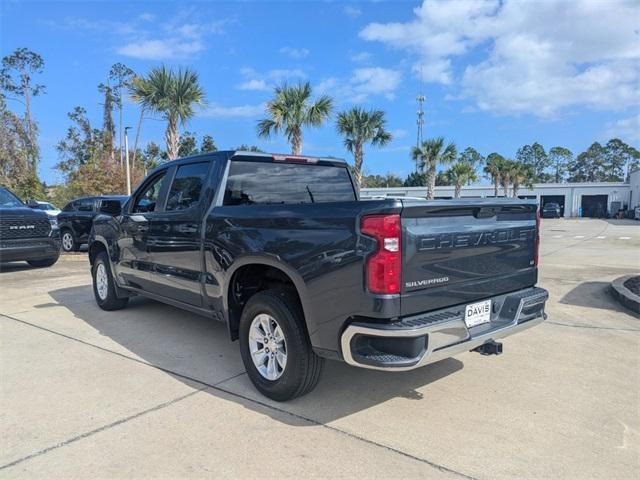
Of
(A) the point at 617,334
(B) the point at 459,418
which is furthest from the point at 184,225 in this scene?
(A) the point at 617,334

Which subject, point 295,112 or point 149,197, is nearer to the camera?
point 149,197

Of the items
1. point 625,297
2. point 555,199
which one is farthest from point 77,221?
point 555,199

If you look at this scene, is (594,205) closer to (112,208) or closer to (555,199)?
(555,199)

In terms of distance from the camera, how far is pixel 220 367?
457 centimetres

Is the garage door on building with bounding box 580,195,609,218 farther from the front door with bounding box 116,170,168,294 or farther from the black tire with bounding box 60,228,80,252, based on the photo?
the front door with bounding box 116,170,168,294

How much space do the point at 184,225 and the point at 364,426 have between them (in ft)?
8.40

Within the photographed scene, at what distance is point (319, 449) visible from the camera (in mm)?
3092

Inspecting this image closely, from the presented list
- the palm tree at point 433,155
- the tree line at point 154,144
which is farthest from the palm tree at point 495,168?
the palm tree at point 433,155

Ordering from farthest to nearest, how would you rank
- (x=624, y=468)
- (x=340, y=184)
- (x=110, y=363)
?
1. (x=340, y=184)
2. (x=110, y=363)
3. (x=624, y=468)

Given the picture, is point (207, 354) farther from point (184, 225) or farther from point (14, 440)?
point (14, 440)

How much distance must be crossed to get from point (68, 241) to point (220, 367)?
1211cm

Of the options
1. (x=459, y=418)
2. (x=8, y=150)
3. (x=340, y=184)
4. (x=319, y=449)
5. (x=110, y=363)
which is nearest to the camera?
(x=319, y=449)

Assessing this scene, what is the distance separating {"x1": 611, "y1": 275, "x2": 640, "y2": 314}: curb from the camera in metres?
6.51

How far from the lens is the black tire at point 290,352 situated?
353 centimetres
